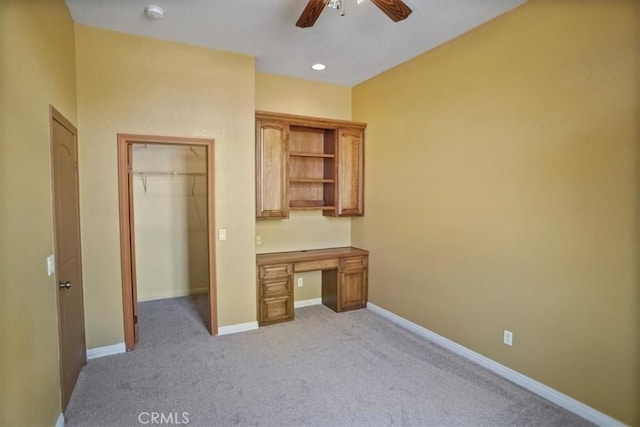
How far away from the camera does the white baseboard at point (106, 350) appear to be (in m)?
3.17

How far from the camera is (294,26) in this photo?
10.2 feet

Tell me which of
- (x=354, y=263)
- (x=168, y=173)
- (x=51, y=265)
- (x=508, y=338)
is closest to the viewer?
(x=51, y=265)

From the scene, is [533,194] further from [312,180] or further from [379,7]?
[312,180]

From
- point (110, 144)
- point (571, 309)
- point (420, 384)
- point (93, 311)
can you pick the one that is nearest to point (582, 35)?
point (571, 309)

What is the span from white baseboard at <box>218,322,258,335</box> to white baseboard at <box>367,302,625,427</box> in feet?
Result: 5.58

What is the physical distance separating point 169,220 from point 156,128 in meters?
2.00

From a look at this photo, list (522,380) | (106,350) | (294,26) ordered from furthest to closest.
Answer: (106,350) < (294,26) < (522,380)

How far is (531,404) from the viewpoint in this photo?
8.26 ft

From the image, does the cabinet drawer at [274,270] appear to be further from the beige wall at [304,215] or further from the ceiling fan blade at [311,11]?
the ceiling fan blade at [311,11]

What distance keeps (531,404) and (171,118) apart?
12.8 ft

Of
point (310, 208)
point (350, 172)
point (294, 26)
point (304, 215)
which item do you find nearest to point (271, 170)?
point (310, 208)

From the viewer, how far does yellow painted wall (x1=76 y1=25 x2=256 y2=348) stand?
3121 millimetres

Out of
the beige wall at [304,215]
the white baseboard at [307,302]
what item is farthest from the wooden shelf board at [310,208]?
the white baseboard at [307,302]

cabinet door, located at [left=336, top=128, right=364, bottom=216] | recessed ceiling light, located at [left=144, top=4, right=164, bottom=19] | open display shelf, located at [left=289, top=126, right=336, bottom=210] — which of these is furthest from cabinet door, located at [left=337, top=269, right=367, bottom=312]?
recessed ceiling light, located at [left=144, top=4, right=164, bottom=19]
